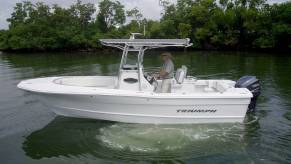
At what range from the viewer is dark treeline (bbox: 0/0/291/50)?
43594 millimetres

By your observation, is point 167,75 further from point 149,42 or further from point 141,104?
point 141,104

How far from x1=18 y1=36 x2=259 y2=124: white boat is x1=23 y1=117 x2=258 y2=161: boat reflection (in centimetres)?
25

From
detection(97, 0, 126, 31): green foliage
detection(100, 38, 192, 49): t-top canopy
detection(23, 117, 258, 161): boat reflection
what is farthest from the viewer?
detection(97, 0, 126, 31): green foliage

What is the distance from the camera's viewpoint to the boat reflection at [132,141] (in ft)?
23.6

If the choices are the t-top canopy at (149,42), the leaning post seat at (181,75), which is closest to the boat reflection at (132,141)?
the leaning post seat at (181,75)

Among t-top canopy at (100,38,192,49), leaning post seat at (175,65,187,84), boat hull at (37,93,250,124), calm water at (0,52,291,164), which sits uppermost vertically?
t-top canopy at (100,38,192,49)

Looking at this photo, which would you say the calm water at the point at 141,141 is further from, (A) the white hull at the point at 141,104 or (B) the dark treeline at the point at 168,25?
(B) the dark treeline at the point at 168,25

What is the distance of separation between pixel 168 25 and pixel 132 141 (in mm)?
44284

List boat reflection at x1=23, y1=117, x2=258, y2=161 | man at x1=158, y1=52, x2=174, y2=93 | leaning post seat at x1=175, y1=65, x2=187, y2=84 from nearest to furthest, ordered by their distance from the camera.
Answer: boat reflection at x1=23, y1=117, x2=258, y2=161 → man at x1=158, y1=52, x2=174, y2=93 → leaning post seat at x1=175, y1=65, x2=187, y2=84

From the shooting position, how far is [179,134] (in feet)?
26.6

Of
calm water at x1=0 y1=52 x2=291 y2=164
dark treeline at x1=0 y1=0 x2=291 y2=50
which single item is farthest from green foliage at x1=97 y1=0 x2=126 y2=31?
calm water at x1=0 y1=52 x2=291 y2=164

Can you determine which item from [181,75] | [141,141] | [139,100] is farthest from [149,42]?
[141,141]

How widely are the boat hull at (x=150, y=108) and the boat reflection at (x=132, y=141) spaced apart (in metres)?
0.24

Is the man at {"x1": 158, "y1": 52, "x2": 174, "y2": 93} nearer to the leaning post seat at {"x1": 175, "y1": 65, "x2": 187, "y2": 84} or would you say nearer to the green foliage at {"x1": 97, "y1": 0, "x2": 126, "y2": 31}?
the leaning post seat at {"x1": 175, "y1": 65, "x2": 187, "y2": 84}
